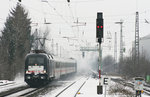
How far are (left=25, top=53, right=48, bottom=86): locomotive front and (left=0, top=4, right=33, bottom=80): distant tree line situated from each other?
12.5m

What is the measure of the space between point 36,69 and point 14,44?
18.2 meters

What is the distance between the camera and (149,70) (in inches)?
1754

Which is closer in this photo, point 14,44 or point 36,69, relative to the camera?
point 36,69

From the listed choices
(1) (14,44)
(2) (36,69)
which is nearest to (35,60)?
(2) (36,69)

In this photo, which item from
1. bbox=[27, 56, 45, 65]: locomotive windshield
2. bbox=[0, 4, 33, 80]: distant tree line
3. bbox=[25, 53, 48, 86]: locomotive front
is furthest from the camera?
bbox=[0, 4, 33, 80]: distant tree line

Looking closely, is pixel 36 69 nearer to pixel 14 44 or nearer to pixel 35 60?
pixel 35 60

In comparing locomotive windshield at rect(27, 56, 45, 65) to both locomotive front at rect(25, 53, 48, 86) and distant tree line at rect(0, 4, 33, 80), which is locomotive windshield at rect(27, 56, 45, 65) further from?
distant tree line at rect(0, 4, 33, 80)

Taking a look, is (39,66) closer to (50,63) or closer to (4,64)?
(50,63)

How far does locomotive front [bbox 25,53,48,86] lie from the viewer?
25016 mm

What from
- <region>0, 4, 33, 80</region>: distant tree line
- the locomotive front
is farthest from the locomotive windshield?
<region>0, 4, 33, 80</region>: distant tree line

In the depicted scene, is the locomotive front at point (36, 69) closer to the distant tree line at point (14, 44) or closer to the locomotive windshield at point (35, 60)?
the locomotive windshield at point (35, 60)

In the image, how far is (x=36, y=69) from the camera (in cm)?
2538

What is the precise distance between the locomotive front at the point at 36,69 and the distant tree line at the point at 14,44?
12505 millimetres

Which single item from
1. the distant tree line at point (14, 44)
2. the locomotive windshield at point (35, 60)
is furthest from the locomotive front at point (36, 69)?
the distant tree line at point (14, 44)
